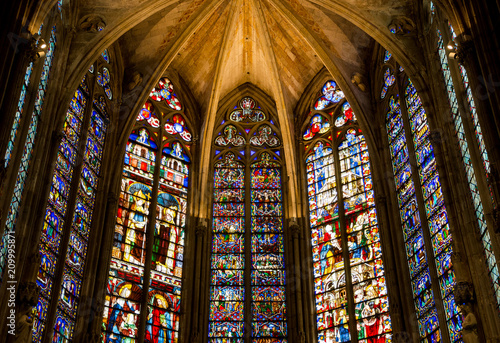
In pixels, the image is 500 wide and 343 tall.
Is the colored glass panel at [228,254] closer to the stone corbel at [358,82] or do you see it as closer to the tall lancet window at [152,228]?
the tall lancet window at [152,228]

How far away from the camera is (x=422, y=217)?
15.9m

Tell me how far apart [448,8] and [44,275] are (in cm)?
918

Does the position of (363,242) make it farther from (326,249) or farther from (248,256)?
(248,256)

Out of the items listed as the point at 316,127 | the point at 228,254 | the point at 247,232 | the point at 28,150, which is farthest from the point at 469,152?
the point at 28,150

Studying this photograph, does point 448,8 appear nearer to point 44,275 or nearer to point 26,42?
point 26,42

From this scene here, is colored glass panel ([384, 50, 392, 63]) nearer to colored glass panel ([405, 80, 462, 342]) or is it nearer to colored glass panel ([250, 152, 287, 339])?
colored glass panel ([405, 80, 462, 342])

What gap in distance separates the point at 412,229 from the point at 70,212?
722cm

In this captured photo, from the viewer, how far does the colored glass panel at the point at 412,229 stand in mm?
15328

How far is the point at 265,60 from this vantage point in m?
21.2

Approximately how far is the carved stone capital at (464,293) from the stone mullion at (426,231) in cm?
126

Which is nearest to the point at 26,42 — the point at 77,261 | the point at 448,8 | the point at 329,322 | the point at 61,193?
the point at 61,193

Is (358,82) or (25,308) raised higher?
(358,82)

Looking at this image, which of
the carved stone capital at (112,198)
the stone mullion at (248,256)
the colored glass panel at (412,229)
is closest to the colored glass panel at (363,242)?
the colored glass panel at (412,229)

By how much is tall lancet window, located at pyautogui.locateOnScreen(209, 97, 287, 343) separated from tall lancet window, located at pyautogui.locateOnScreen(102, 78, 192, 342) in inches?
37.1
